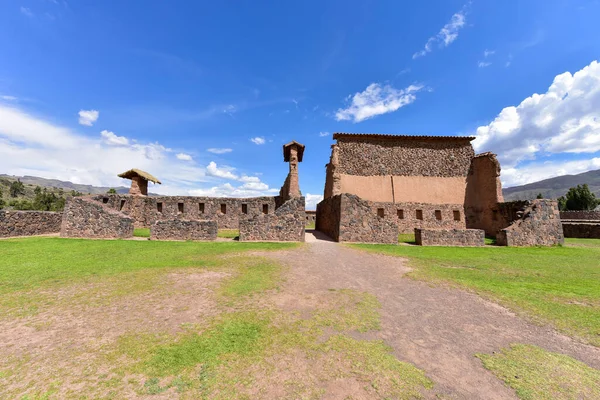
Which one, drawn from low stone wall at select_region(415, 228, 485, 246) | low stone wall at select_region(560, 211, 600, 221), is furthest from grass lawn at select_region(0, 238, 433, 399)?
low stone wall at select_region(560, 211, 600, 221)

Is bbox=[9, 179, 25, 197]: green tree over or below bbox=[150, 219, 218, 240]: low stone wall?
over

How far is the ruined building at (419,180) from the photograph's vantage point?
21594 millimetres

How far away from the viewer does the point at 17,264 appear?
7.17 metres

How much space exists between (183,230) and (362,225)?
1074 centimetres

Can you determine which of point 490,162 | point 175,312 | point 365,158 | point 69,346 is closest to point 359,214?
point 365,158

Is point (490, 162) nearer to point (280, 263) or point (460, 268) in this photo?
point (460, 268)

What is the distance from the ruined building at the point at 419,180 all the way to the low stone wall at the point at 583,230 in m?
5.89

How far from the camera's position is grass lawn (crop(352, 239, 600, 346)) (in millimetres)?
4133

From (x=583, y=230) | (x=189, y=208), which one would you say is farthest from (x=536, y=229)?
(x=189, y=208)

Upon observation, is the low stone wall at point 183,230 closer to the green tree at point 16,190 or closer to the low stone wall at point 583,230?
the low stone wall at point 583,230

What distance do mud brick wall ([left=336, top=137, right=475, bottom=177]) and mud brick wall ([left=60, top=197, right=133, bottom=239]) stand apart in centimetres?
1743

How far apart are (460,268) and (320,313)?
6163mm

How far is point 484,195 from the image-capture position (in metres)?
22.2

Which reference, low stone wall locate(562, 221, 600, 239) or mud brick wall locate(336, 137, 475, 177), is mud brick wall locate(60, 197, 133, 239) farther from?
low stone wall locate(562, 221, 600, 239)
